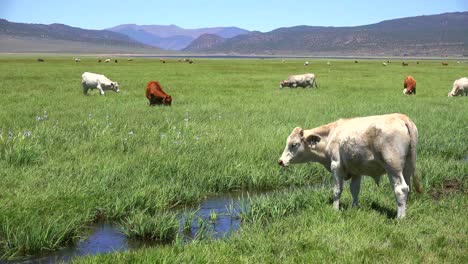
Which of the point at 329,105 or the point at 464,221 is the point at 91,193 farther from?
the point at 329,105

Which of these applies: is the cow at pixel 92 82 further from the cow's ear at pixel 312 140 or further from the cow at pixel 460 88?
the cow's ear at pixel 312 140

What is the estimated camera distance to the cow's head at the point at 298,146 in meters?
8.88

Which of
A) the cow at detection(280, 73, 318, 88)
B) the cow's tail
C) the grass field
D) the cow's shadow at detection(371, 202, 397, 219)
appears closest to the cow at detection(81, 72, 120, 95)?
the grass field

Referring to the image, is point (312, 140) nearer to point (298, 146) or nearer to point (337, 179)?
point (298, 146)

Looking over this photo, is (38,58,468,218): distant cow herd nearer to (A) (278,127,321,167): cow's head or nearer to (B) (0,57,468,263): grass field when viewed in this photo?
(A) (278,127,321,167): cow's head

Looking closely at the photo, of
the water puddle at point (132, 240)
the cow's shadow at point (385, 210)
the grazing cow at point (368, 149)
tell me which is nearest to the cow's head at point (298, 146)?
the grazing cow at point (368, 149)

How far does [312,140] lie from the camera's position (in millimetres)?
8883

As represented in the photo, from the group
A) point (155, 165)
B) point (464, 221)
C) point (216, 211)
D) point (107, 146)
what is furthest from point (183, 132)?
point (464, 221)

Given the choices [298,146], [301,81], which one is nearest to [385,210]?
[298,146]

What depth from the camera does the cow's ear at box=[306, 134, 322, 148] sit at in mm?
8812

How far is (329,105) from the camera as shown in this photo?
22953mm

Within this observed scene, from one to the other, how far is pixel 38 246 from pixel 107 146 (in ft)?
19.0

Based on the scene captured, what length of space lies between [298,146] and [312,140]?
0.28 m

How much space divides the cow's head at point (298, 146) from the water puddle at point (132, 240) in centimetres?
128
